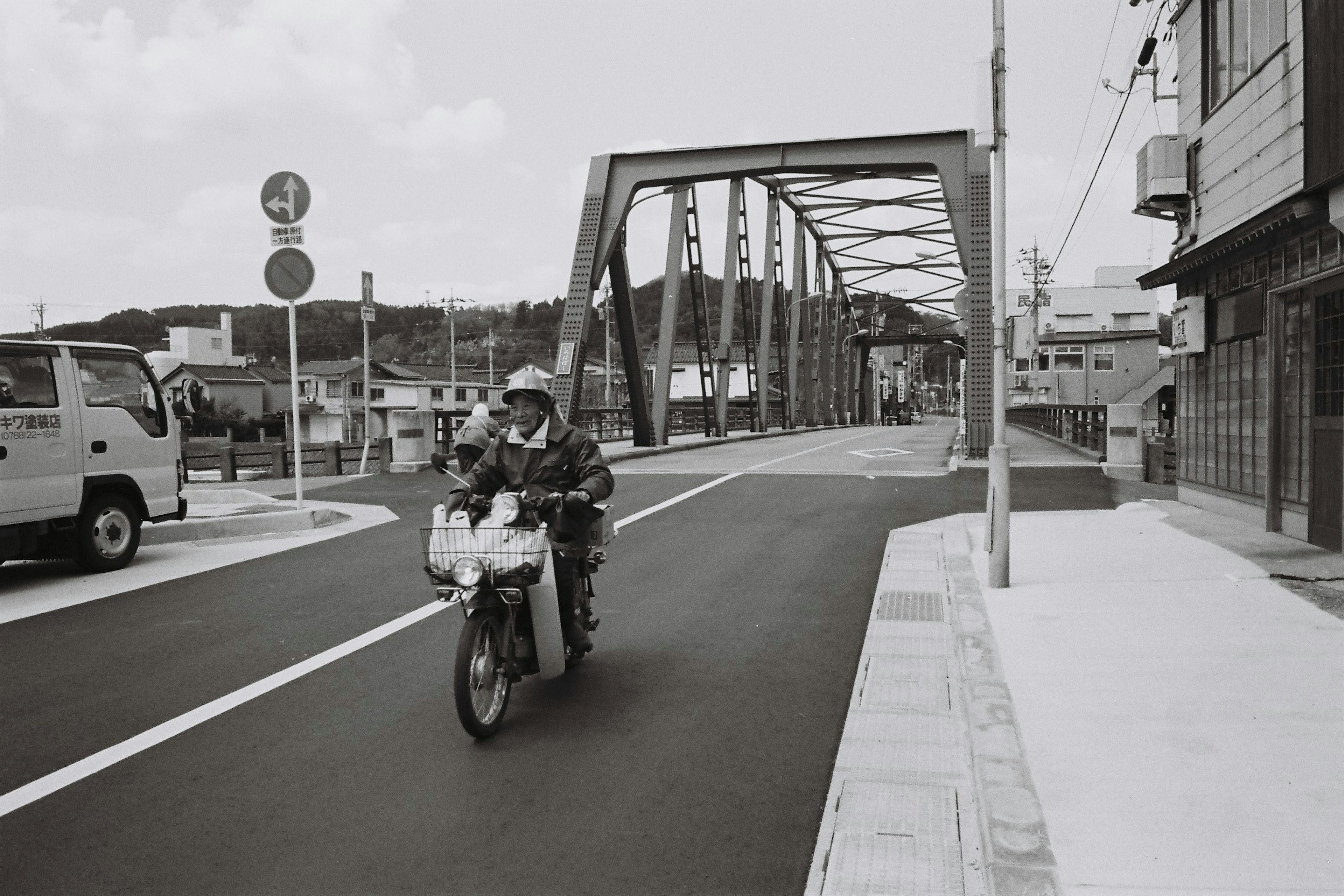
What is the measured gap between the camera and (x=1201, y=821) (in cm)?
340

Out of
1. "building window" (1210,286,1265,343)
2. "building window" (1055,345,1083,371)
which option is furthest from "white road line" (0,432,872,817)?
"building window" (1055,345,1083,371)

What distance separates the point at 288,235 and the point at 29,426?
4.40m

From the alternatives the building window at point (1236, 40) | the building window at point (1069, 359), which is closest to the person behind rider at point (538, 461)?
the building window at point (1236, 40)

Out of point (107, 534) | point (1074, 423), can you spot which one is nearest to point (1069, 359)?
point (1074, 423)

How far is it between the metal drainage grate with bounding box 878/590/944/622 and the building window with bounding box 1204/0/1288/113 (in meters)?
5.70

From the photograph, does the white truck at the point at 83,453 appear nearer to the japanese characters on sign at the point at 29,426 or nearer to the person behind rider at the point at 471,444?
the japanese characters on sign at the point at 29,426

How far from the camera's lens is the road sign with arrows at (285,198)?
1190 centimetres

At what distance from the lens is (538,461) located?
504 cm

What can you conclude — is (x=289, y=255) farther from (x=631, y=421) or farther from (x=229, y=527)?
(x=631, y=421)

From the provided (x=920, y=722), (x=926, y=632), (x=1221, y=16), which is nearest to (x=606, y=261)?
(x=1221, y=16)

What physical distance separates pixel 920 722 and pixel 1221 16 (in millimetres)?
9486

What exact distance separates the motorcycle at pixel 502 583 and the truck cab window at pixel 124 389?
5747 millimetres

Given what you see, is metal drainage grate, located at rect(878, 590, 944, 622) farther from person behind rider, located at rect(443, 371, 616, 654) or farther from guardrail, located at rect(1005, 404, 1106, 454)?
guardrail, located at rect(1005, 404, 1106, 454)

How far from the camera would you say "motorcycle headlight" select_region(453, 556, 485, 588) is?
4.33 m
